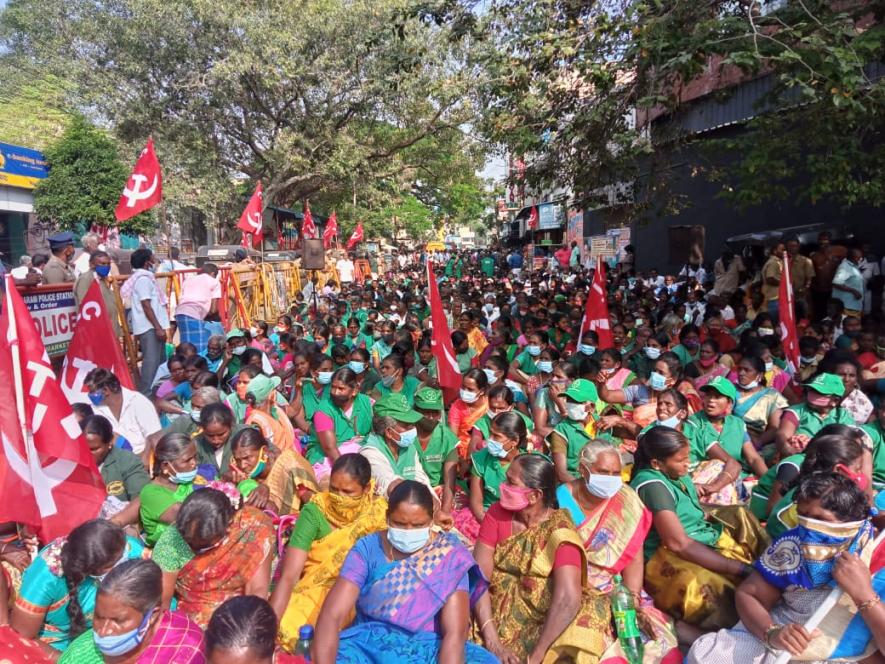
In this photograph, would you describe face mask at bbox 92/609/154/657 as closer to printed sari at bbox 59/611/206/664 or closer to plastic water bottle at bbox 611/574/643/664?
printed sari at bbox 59/611/206/664

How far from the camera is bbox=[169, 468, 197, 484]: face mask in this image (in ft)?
12.4

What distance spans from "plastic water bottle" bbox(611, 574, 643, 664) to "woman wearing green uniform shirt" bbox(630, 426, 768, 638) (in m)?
0.26

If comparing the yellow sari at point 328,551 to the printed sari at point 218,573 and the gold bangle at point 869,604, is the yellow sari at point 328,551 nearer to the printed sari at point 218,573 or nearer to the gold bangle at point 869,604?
the printed sari at point 218,573

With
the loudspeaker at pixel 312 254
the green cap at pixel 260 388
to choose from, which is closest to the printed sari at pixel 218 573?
the green cap at pixel 260 388

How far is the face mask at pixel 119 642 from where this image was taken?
7.56 feet

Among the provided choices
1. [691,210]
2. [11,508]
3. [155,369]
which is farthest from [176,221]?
[11,508]

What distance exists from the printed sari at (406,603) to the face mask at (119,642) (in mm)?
754

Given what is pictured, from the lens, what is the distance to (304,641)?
322 centimetres

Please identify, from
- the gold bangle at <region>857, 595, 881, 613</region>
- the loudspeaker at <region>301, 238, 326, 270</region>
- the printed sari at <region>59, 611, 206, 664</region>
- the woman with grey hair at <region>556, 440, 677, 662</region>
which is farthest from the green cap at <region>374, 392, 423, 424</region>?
the loudspeaker at <region>301, 238, 326, 270</region>

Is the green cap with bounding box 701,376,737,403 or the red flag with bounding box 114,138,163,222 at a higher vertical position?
the red flag with bounding box 114,138,163,222

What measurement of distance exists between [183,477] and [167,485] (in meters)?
0.12

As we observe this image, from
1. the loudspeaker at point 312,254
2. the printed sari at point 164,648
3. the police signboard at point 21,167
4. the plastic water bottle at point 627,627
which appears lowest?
the plastic water bottle at point 627,627

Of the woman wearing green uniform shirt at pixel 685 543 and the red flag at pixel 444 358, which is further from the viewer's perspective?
the red flag at pixel 444 358

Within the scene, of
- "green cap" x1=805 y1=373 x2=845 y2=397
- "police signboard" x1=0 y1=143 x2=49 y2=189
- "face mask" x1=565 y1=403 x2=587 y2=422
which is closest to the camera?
"green cap" x1=805 y1=373 x2=845 y2=397
